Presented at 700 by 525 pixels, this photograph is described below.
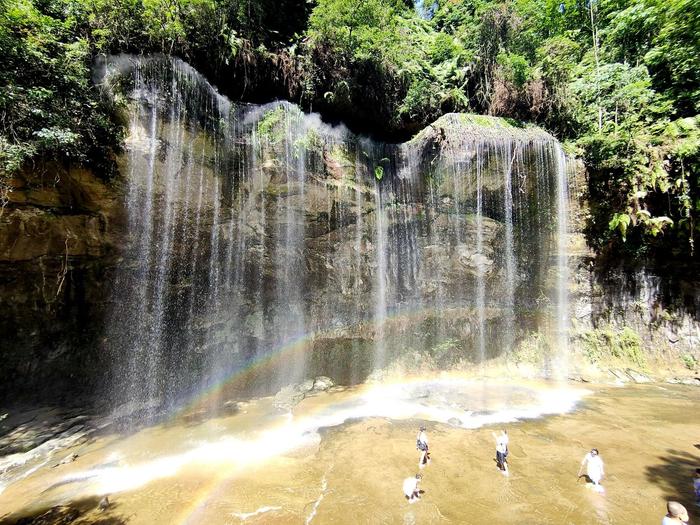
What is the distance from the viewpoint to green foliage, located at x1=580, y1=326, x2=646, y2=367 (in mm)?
12414

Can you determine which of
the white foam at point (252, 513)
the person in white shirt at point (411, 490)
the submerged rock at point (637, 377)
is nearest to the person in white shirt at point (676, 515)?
the person in white shirt at point (411, 490)

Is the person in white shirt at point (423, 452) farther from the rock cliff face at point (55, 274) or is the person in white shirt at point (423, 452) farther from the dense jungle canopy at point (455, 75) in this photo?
the dense jungle canopy at point (455, 75)

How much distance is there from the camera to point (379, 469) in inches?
260

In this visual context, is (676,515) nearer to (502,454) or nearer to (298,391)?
(502,454)

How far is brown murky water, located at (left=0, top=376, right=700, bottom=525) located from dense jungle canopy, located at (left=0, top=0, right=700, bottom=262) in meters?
6.68

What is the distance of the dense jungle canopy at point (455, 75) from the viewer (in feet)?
27.1

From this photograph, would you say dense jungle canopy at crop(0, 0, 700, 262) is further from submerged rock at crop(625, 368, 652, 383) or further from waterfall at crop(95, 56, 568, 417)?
submerged rock at crop(625, 368, 652, 383)

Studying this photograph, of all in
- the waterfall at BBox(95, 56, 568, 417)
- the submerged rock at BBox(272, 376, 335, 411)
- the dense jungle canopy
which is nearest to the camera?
the dense jungle canopy

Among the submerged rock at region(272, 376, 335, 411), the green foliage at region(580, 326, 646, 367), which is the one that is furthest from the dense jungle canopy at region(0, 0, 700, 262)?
the submerged rock at region(272, 376, 335, 411)

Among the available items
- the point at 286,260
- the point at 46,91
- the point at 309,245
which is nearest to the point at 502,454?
the point at 309,245

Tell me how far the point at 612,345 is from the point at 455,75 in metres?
12.0

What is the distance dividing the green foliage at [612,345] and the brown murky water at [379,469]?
2.40m

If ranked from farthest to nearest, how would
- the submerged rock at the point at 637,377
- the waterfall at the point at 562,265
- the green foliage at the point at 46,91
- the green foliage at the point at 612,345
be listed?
the green foliage at the point at 612,345 < the waterfall at the point at 562,265 < the submerged rock at the point at 637,377 < the green foliage at the point at 46,91

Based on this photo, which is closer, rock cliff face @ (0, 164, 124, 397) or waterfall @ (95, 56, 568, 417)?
rock cliff face @ (0, 164, 124, 397)
